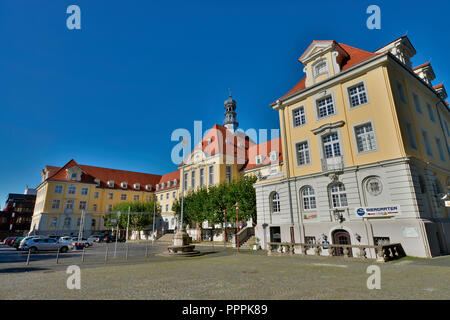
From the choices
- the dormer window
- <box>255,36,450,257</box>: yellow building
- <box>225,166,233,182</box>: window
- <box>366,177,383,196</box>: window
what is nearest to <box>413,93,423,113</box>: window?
<box>255,36,450,257</box>: yellow building

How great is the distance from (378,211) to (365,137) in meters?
6.13

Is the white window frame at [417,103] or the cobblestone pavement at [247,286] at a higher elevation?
the white window frame at [417,103]

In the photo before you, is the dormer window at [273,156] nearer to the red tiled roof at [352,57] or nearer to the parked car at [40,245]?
the red tiled roof at [352,57]

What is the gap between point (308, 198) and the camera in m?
22.8

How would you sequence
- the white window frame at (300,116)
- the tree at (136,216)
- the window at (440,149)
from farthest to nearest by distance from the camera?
the tree at (136,216) → the white window frame at (300,116) → the window at (440,149)

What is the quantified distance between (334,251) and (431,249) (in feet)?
19.6

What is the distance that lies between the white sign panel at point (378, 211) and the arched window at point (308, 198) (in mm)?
4169

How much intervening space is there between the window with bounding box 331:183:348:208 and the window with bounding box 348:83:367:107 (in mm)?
7226

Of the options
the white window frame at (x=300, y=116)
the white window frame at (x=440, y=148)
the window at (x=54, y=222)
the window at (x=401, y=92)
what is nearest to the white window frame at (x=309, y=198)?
the white window frame at (x=300, y=116)

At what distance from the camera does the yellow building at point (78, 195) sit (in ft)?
190

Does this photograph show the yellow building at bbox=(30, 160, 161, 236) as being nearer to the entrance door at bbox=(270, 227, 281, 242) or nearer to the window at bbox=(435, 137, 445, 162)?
the entrance door at bbox=(270, 227, 281, 242)

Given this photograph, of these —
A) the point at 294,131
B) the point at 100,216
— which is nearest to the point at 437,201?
the point at 294,131

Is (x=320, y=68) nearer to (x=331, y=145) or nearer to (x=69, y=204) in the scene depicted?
(x=331, y=145)

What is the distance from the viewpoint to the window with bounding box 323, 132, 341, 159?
21672 millimetres
